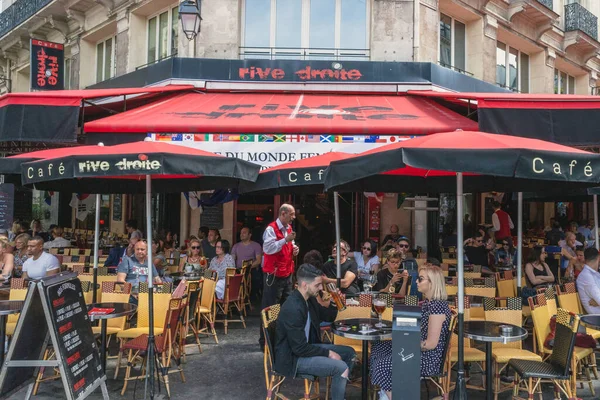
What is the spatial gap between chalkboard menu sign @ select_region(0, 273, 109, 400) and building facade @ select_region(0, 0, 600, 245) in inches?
301

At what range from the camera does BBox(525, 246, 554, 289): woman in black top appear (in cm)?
842

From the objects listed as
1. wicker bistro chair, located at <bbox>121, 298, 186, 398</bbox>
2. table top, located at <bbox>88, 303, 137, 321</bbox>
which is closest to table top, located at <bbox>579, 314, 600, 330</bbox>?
wicker bistro chair, located at <bbox>121, 298, 186, 398</bbox>

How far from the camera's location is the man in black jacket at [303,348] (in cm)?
483

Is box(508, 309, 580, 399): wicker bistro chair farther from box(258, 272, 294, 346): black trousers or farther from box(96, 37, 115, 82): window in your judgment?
box(96, 37, 115, 82): window

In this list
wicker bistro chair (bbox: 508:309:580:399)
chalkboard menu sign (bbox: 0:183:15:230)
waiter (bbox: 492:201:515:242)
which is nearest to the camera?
wicker bistro chair (bbox: 508:309:580:399)

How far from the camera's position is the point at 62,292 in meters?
5.11

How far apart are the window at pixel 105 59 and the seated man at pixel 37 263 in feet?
30.7

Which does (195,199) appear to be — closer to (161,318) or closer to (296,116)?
(296,116)

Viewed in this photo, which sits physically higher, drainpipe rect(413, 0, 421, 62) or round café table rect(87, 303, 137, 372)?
drainpipe rect(413, 0, 421, 62)

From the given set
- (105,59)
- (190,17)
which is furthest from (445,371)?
(105,59)

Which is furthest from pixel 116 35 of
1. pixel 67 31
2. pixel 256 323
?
pixel 256 323

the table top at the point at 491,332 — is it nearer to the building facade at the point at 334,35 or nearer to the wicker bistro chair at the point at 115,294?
the wicker bistro chair at the point at 115,294

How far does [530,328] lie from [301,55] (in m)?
7.53

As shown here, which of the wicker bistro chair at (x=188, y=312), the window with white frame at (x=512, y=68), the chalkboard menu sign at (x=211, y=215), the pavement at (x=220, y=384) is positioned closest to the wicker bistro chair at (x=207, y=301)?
the wicker bistro chair at (x=188, y=312)
